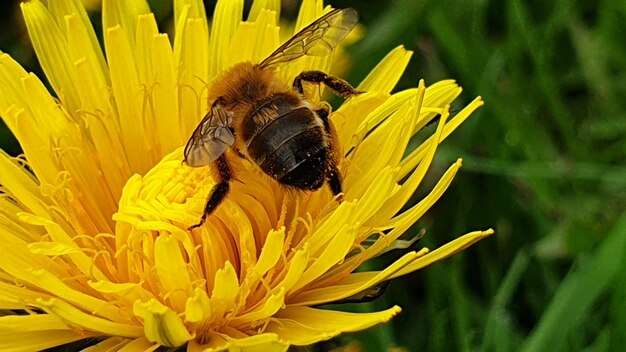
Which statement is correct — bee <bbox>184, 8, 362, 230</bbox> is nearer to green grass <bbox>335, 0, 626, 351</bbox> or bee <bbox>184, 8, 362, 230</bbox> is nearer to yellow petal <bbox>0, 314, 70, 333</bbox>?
yellow petal <bbox>0, 314, 70, 333</bbox>

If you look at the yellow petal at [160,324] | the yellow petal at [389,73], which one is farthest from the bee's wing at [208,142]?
the yellow petal at [389,73]

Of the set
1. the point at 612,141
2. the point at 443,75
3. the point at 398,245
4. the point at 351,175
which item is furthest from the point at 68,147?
the point at 612,141

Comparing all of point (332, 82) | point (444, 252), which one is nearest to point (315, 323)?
point (444, 252)

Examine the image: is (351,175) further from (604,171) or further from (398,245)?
(604,171)

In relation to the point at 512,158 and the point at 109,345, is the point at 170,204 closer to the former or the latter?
the point at 109,345

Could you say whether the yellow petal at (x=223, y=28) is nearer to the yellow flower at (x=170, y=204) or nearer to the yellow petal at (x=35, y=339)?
the yellow flower at (x=170, y=204)

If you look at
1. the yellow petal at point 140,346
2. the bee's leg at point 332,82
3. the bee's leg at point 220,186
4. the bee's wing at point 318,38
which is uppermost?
the bee's wing at point 318,38

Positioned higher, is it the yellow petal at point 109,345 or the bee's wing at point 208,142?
the bee's wing at point 208,142
